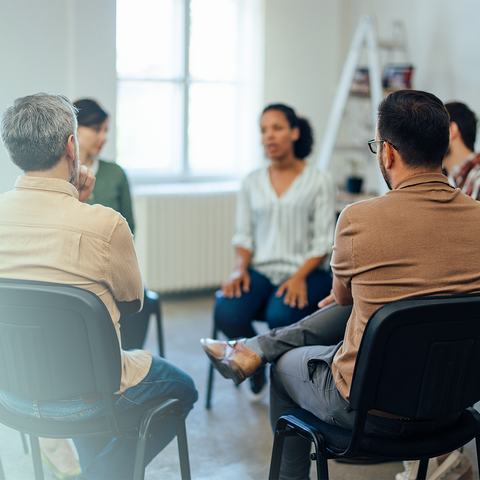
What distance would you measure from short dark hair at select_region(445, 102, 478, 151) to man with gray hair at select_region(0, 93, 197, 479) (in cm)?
153

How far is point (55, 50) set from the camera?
2.19 m

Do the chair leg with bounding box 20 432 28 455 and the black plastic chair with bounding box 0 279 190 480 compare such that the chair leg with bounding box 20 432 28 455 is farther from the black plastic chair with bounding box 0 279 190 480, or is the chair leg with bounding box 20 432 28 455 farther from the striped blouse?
the striped blouse

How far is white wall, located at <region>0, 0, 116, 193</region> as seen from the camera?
1.90 meters

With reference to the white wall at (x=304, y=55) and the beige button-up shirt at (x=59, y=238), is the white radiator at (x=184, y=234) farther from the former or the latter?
the beige button-up shirt at (x=59, y=238)

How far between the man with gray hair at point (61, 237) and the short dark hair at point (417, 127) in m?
0.67

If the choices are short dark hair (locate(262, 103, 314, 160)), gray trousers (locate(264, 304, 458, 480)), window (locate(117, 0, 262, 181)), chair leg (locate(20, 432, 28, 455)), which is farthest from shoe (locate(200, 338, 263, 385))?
window (locate(117, 0, 262, 181))

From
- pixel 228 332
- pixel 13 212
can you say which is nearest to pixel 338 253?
pixel 13 212

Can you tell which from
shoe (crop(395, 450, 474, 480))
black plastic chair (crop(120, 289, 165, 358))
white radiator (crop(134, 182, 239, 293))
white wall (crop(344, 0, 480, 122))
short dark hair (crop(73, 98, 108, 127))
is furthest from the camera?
white radiator (crop(134, 182, 239, 293))

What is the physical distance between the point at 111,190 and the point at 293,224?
2.70 ft

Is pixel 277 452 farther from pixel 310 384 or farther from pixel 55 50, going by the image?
pixel 55 50

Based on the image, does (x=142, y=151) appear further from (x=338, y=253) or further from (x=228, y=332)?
(x=338, y=253)

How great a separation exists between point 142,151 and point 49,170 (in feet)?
9.47

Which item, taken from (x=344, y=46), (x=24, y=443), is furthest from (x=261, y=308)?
(x=344, y=46)

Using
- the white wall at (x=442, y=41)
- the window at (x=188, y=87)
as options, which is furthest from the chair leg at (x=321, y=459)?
the window at (x=188, y=87)
